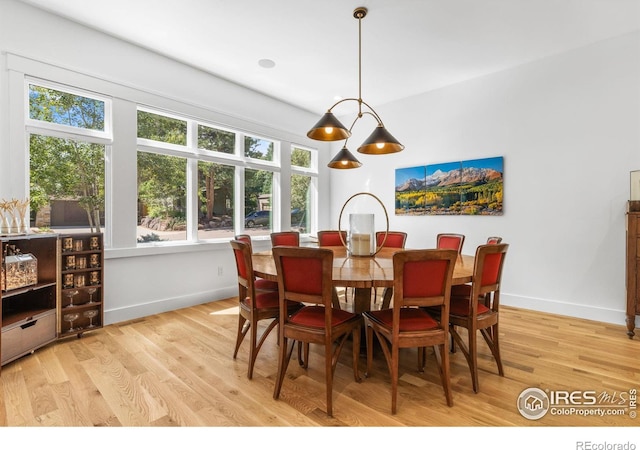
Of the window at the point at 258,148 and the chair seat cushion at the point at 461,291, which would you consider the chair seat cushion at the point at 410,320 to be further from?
the window at the point at 258,148

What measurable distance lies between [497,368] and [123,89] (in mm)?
4667

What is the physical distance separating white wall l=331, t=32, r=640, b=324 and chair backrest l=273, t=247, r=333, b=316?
338cm

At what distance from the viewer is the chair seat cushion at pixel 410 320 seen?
73.7 inches

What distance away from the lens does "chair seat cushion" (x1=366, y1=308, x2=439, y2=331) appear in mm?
1873

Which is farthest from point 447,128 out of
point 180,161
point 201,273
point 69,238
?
point 69,238

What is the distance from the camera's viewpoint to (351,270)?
2.07 metres

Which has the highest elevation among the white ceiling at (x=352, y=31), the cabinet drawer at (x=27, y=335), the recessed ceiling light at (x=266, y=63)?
the recessed ceiling light at (x=266, y=63)

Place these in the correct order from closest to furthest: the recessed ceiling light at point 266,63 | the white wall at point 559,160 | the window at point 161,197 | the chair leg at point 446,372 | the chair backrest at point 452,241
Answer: the chair leg at point 446,372
the chair backrest at point 452,241
the white wall at point 559,160
the window at point 161,197
the recessed ceiling light at point 266,63

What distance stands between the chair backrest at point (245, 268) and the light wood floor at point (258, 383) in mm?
637

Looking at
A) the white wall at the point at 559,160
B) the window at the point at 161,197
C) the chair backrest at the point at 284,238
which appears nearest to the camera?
the white wall at the point at 559,160

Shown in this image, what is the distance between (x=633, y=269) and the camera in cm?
295

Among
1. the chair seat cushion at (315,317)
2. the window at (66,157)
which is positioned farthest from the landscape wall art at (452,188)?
the window at (66,157)

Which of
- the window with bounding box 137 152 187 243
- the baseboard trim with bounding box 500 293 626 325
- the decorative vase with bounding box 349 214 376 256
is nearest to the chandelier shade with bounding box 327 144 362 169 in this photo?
the decorative vase with bounding box 349 214 376 256

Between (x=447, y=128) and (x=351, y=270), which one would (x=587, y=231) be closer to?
(x=447, y=128)
